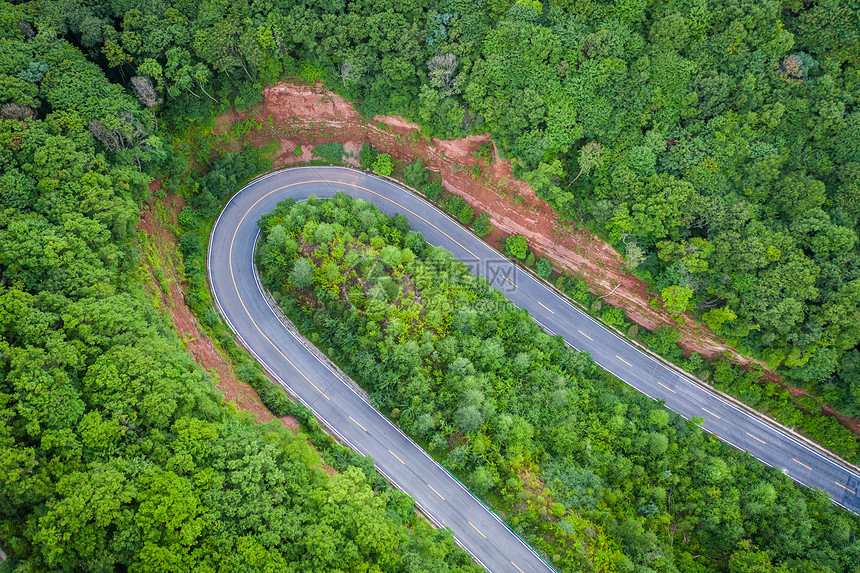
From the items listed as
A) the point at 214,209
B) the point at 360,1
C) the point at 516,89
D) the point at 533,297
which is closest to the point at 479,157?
the point at 516,89

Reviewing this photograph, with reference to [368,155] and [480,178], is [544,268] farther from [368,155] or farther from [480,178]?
[368,155]

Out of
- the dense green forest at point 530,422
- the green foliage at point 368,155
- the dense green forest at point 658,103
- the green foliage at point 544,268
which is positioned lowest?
the dense green forest at point 530,422

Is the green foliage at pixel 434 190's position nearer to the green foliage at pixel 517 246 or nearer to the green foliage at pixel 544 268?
the green foliage at pixel 517 246

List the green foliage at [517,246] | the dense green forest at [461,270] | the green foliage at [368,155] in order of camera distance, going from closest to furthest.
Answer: the dense green forest at [461,270] < the green foliage at [517,246] < the green foliage at [368,155]

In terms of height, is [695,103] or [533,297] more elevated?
[695,103]

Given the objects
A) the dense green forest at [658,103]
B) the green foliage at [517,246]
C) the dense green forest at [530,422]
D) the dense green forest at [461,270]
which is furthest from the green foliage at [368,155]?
the green foliage at [517,246]

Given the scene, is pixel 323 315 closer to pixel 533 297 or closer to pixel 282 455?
pixel 282 455
